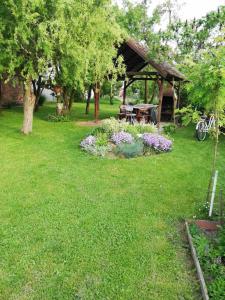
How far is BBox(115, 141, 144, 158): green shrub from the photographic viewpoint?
995 cm

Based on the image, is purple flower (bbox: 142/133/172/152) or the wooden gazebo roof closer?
purple flower (bbox: 142/133/172/152)

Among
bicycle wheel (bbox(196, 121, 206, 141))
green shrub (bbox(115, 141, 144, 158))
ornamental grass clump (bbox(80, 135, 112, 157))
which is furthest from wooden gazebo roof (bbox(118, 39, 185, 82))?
ornamental grass clump (bbox(80, 135, 112, 157))

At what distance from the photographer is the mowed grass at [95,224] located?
400 cm

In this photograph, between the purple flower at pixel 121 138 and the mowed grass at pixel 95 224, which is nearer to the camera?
the mowed grass at pixel 95 224

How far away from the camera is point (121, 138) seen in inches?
406

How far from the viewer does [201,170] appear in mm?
8992

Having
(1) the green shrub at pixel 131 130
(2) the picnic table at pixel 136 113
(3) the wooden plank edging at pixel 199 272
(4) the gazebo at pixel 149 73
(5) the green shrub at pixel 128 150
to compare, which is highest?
(4) the gazebo at pixel 149 73

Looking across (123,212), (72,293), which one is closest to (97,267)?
(72,293)

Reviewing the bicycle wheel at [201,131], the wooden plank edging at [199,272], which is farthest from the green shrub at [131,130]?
the wooden plank edging at [199,272]

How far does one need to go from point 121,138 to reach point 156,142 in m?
1.31

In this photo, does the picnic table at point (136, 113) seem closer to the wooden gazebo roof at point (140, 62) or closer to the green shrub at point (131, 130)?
the wooden gazebo roof at point (140, 62)

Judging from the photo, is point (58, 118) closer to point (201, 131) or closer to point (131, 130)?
point (131, 130)

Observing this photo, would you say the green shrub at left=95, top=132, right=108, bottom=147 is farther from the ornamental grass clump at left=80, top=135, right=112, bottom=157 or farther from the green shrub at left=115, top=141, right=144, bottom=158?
the green shrub at left=115, top=141, right=144, bottom=158

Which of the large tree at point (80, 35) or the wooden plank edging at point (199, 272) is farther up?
the large tree at point (80, 35)
